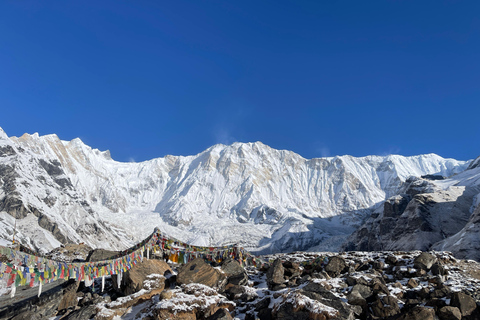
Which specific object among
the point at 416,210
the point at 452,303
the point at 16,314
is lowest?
the point at 452,303

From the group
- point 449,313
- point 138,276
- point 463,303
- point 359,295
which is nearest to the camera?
point 449,313

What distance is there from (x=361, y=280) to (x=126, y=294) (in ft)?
53.3

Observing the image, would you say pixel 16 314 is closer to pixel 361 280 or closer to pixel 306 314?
pixel 306 314

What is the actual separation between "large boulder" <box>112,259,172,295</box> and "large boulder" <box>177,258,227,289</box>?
1589 mm

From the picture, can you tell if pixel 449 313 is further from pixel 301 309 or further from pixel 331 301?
pixel 301 309

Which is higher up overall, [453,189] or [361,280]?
[453,189]

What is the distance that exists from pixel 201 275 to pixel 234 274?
3.39m

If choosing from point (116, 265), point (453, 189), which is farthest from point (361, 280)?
point (453, 189)

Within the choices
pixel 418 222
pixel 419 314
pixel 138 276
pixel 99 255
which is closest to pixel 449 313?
pixel 419 314

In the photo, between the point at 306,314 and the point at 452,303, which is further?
the point at 452,303

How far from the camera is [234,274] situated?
2539 cm

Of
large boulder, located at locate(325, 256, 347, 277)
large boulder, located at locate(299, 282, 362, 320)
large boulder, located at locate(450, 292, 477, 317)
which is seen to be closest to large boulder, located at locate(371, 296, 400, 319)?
large boulder, located at locate(299, 282, 362, 320)

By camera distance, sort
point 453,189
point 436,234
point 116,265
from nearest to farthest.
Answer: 1. point 116,265
2. point 436,234
3. point 453,189

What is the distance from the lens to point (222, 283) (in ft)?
76.0
